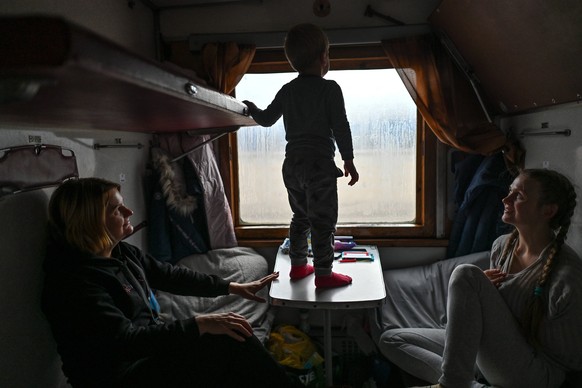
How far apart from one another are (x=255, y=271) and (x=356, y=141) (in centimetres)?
99

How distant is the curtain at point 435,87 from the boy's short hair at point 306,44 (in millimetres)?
846

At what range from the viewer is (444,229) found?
2426mm

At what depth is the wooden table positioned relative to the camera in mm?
1451

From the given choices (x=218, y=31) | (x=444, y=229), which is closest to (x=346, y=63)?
(x=218, y=31)

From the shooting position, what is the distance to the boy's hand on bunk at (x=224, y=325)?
3.95ft

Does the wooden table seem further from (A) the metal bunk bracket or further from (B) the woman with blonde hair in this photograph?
(A) the metal bunk bracket

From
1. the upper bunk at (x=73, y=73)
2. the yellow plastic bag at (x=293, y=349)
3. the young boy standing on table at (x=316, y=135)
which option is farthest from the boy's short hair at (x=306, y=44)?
the yellow plastic bag at (x=293, y=349)

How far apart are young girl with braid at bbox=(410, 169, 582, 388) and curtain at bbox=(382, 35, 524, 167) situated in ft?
2.85

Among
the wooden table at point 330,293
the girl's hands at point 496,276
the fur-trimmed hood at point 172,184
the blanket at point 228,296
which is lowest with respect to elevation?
the blanket at point 228,296

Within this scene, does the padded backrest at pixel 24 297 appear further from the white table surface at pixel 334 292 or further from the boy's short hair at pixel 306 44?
the boy's short hair at pixel 306 44

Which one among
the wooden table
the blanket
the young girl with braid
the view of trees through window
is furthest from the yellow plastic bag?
the young girl with braid

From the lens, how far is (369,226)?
2.50 m

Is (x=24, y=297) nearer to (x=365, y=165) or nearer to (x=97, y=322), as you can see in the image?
(x=97, y=322)

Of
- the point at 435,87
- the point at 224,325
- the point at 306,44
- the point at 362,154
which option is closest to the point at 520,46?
the point at 435,87
